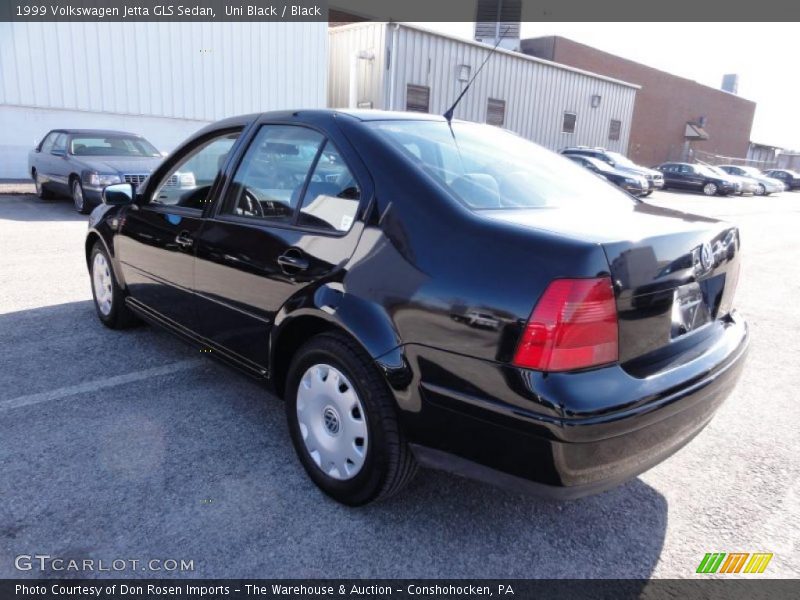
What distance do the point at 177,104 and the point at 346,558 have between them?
56.2 feet

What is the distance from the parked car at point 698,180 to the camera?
26.6m

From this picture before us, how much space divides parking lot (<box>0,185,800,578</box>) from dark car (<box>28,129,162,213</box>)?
22.3 feet

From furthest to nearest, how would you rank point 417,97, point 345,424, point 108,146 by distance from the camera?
point 417,97, point 108,146, point 345,424

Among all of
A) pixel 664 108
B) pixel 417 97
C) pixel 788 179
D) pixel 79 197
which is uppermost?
pixel 664 108

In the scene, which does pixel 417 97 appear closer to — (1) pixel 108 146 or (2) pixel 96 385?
(1) pixel 108 146

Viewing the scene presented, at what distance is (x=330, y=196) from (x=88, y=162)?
9.21 m

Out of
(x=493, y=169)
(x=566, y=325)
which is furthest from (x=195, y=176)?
(x=566, y=325)

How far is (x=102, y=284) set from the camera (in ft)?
14.7

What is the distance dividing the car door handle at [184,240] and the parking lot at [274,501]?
2.86 feet

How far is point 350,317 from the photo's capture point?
7.35ft

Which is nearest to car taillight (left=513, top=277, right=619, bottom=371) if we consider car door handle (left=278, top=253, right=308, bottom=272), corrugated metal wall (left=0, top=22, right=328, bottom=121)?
car door handle (left=278, top=253, right=308, bottom=272)

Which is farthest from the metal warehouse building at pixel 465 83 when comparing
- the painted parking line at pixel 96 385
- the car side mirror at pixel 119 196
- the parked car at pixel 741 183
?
the painted parking line at pixel 96 385

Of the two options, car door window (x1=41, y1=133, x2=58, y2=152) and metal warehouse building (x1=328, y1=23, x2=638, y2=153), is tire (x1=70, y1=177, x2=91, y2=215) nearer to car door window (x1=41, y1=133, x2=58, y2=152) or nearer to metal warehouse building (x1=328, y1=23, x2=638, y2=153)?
car door window (x1=41, y1=133, x2=58, y2=152)

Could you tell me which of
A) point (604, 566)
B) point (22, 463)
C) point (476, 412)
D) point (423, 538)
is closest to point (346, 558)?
point (423, 538)
